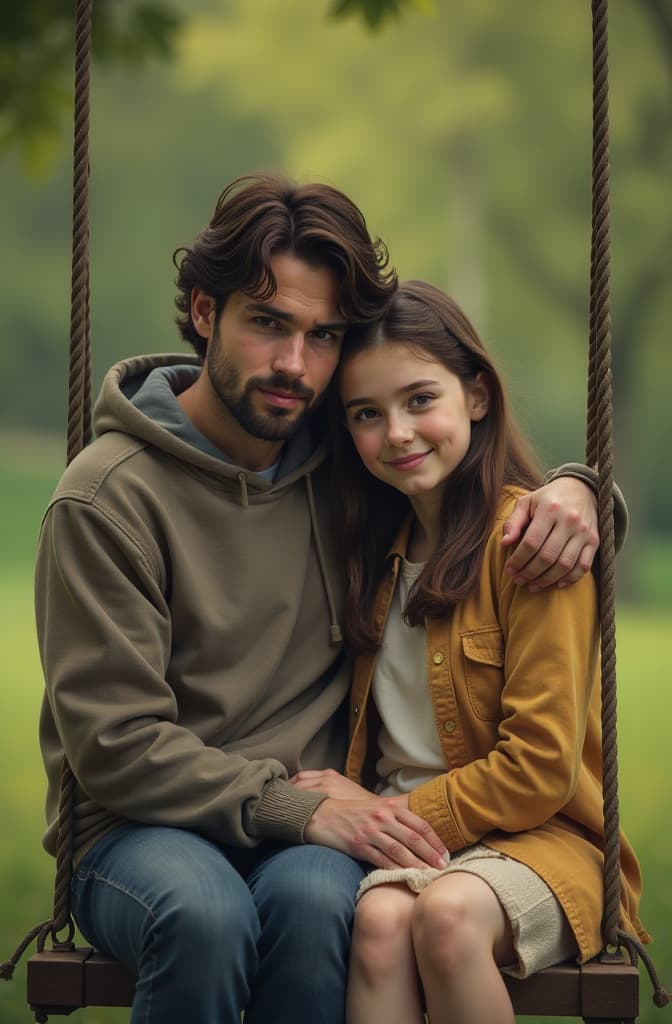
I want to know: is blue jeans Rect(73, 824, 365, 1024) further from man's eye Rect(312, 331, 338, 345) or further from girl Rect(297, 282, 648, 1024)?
man's eye Rect(312, 331, 338, 345)

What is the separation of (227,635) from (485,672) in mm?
517

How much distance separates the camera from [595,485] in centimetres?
295

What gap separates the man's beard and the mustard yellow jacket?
1.53 ft

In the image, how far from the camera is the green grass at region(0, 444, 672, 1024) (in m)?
5.50

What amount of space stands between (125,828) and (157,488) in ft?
2.17

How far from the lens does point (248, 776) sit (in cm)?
288

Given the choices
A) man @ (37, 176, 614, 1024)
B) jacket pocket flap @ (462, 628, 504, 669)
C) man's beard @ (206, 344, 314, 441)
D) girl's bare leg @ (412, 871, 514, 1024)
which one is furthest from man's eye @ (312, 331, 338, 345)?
girl's bare leg @ (412, 871, 514, 1024)

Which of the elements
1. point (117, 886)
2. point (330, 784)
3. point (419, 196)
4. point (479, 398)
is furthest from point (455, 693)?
point (419, 196)

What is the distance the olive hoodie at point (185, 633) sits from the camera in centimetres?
283

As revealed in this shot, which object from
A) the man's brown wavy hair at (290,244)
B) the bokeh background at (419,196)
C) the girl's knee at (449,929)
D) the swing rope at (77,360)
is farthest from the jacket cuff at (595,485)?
the bokeh background at (419,196)

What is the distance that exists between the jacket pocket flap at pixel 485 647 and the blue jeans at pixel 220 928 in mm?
464

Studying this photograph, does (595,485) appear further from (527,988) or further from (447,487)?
(527,988)

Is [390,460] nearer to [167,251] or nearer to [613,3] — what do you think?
[613,3]

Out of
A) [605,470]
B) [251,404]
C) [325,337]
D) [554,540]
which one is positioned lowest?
[554,540]
